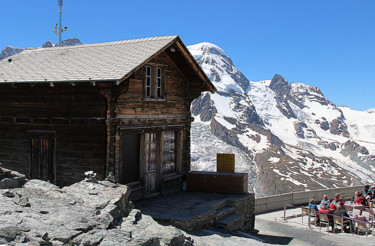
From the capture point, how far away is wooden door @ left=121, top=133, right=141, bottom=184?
13.2 metres

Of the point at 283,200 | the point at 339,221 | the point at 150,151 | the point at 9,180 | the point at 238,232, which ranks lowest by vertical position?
the point at 283,200

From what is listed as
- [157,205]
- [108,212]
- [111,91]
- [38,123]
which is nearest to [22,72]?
[38,123]

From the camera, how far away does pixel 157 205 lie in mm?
13219

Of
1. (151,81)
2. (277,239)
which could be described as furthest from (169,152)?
(277,239)

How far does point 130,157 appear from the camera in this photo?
1357 cm

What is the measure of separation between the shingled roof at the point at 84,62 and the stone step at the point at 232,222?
5430mm

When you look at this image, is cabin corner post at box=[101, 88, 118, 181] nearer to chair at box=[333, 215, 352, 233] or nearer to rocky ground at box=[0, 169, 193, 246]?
rocky ground at box=[0, 169, 193, 246]

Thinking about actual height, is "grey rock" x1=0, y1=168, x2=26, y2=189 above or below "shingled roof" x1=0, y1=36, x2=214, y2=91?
below

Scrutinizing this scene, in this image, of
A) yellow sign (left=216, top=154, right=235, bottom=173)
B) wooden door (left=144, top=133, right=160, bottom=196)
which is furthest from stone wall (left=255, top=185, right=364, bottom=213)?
wooden door (left=144, top=133, right=160, bottom=196)

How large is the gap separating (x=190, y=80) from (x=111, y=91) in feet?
17.1

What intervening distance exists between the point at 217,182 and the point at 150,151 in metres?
3.16

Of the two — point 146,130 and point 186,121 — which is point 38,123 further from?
point 186,121

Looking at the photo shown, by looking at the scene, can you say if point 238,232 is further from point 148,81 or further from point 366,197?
point 366,197

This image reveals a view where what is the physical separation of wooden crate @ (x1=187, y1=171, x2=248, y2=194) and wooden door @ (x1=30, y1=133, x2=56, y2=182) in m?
5.46
